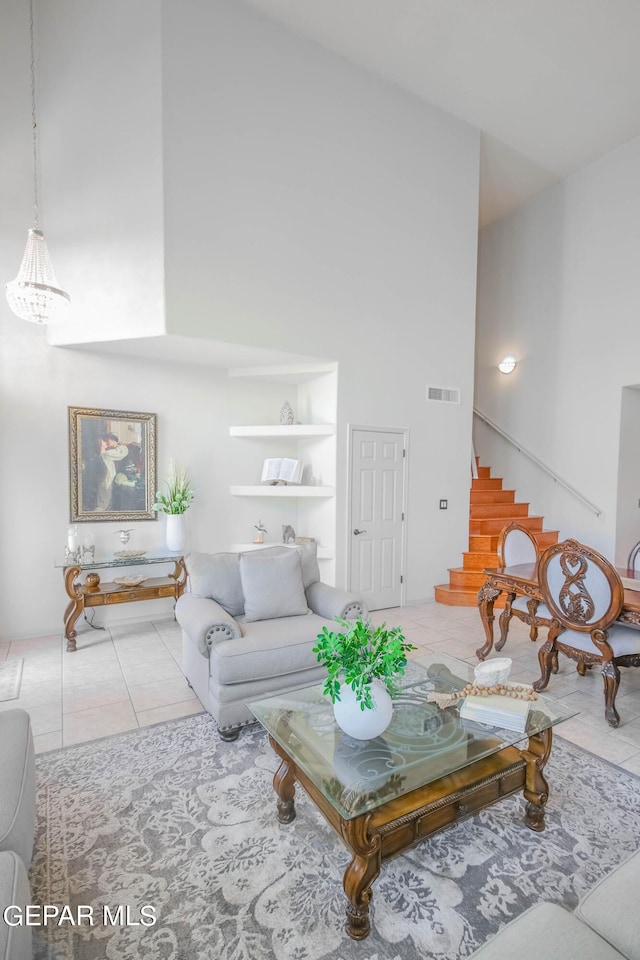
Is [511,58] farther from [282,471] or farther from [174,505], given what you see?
[174,505]

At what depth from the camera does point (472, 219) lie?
5.86m

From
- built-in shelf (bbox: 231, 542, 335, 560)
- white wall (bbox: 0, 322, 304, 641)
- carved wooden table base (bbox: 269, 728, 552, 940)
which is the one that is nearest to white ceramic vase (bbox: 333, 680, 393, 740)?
carved wooden table base (bbox: 269, 728, 552, 940)

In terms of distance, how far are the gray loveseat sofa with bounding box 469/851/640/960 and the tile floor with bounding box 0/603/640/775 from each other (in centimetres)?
171

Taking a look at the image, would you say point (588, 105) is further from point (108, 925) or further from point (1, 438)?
point (108, 925)

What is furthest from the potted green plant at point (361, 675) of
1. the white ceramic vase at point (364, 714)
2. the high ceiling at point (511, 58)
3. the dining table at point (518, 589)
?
the high ceiling at point (511, 58)

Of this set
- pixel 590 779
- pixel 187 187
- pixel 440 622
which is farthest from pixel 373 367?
pixel 590 779

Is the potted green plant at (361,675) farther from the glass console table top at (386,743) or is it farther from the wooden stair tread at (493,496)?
the wooden stair tread at (493,496)

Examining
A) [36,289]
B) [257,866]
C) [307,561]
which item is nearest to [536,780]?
[257,866]

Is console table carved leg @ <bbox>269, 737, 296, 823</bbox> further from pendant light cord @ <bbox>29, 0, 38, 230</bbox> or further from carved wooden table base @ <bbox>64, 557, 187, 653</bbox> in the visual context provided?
pendant light cord @ <bbox>29, 0, 38, 230</bbox>

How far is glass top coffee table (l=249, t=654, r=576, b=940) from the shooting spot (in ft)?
5.08

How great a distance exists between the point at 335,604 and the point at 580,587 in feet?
5.26

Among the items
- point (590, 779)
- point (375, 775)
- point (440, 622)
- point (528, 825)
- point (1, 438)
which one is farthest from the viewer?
point (440, 622)

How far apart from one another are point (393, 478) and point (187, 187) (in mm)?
3518

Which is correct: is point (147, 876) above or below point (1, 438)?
below
